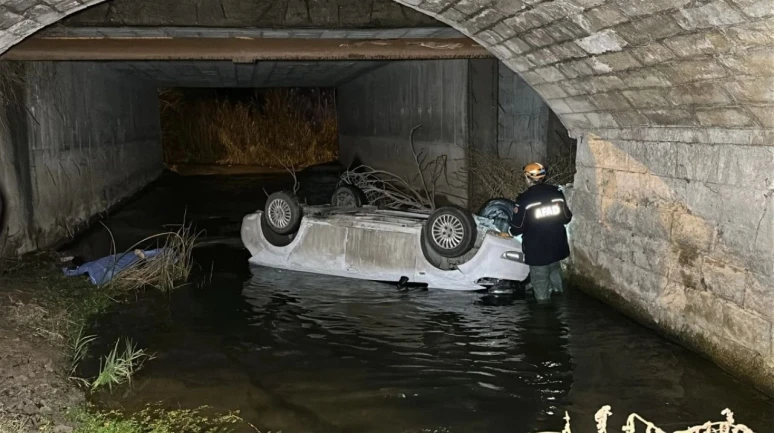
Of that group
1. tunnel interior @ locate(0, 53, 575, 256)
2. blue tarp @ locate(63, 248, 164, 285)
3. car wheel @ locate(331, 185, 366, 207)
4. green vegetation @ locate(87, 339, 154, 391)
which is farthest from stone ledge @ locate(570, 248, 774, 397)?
blue tarp @ locate(63, 248, 164, 285)

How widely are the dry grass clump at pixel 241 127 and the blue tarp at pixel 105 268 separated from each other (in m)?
21.8

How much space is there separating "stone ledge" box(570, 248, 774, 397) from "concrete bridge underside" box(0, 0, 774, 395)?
0.02 m

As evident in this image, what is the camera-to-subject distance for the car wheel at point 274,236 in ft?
31.9

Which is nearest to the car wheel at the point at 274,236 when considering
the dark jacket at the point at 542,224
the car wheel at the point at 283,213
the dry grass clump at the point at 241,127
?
the car wheel at the point at 283,213

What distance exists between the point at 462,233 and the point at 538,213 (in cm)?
97

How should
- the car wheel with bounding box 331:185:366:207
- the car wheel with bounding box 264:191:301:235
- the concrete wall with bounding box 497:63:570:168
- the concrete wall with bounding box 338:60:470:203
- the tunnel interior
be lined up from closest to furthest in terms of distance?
the car wheel with bounding box 264:191:301:235 → the car wheel with bounding box 331:185:366:207 → the concrete wall with bounding box 497:63:570:168 → the tunnel interior → the concrete wall with bounding box 338:60:470:203

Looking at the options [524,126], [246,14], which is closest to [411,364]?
[246,14]

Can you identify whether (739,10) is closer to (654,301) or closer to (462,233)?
(654,301)

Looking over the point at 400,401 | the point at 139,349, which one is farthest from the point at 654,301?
the point at 139,349

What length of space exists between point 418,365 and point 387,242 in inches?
116

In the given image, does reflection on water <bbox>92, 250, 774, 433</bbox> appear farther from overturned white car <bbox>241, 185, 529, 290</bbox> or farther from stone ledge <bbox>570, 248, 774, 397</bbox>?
overturned white car <bbox>241, 185, 529, 290</bbox>

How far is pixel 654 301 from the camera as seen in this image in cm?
666

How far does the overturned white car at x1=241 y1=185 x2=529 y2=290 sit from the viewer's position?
8.06 m

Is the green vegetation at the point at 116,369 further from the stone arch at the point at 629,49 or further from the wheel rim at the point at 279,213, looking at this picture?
the wheel rim at the point at 279,213
